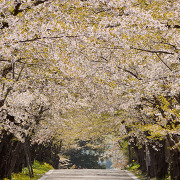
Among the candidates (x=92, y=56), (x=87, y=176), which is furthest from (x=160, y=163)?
(x=92, y=56)

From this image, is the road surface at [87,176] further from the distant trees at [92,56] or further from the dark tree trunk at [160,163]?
the distant trees at [92,56]

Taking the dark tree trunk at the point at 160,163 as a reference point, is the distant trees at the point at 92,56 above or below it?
above

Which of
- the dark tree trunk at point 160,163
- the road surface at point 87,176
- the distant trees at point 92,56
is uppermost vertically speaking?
the distant trees at point 92,56

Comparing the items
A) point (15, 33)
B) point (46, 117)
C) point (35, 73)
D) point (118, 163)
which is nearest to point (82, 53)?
point (35, 73)

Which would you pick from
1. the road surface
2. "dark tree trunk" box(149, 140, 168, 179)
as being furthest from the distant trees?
the road surface

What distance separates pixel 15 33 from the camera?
852 centimetres

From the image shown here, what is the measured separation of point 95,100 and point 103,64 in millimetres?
5166

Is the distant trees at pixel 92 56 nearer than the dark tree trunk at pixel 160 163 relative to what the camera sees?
Yes

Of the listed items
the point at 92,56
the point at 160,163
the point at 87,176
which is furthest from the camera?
the point at 87,176

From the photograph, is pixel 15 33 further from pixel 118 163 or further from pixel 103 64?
pixel 118 163

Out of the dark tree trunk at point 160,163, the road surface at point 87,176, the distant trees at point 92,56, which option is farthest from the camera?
the road surface at point 87,176

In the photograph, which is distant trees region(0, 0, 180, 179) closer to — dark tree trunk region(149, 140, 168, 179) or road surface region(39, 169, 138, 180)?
dark tree trunk region(149, 140, 168, 179)

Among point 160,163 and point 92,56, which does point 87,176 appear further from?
point 92,56

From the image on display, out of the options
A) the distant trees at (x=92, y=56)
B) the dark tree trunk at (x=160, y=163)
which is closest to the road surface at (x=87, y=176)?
the dark tree trunk at (x=160, y=163)
